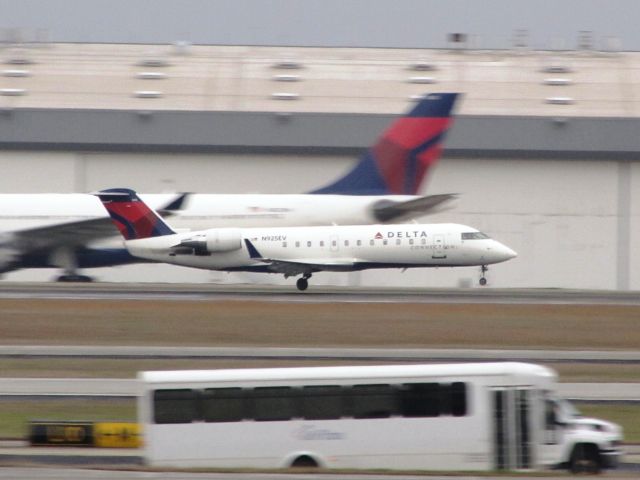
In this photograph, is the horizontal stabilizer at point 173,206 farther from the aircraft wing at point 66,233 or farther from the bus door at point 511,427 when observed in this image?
the bus door at point 511,427

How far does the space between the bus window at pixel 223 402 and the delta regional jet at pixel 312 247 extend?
90.9 ft

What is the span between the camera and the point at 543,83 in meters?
64.8

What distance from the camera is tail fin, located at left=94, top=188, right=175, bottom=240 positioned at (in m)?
46.3

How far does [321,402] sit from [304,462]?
0.96 metres

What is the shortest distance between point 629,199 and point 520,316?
2462 centimetres

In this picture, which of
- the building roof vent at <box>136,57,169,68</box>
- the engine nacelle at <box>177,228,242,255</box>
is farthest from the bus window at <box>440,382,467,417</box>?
the building roof vent at <box>136,57,169,68</box>

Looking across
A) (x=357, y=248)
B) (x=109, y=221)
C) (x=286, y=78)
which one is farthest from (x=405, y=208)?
(x=286, y=78)

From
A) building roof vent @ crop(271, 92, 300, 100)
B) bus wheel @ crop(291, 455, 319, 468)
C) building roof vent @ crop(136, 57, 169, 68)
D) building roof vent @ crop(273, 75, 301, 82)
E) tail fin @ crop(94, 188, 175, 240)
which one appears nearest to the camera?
bus wheel @ crop(291, 455, 319, 468)

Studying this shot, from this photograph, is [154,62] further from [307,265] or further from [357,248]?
[357,248]

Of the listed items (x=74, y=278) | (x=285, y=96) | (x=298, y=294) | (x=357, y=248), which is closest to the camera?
(x=298, y=294)

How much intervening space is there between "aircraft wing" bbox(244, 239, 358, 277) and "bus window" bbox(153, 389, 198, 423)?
91.0ft

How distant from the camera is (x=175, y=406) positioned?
17.1 meters

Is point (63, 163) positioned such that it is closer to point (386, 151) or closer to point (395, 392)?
point (386, 151)

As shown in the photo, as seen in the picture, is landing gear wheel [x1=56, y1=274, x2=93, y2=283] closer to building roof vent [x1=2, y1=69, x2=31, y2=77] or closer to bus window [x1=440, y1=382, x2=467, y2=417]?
building roof vent [x1=2, y1=69, x2=31, y2=77]
